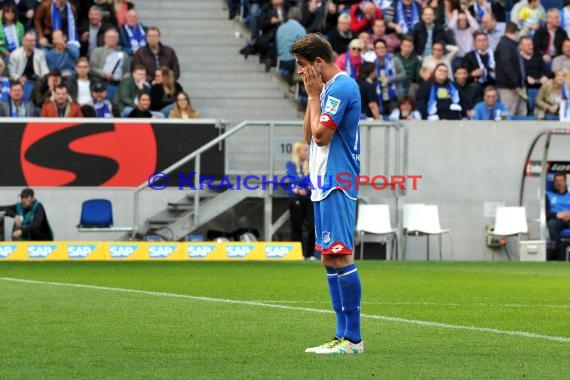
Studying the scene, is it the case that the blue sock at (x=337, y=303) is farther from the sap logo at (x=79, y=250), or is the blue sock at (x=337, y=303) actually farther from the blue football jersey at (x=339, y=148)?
the sap logo at (x=79, y=250)

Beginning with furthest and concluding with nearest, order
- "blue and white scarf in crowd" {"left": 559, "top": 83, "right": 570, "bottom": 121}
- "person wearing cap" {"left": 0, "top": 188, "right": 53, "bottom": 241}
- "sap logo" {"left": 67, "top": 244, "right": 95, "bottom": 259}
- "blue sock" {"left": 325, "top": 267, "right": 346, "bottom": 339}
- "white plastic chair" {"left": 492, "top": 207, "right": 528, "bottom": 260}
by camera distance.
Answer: "blue and white scarf in crowd" {"left": 559, "top": 83, "right": 570, "bottom": 121} < "white plastic chair" {"left": 492, "top": 207, "right": 528, "bottom": 260} < "person wearing cap" {"left": 0, "top": 188, "right": 53, "bottom": 241} < "sap logo" {"left": 67, "top": 244, "right": 95, "bottom": 259} < "blue sock" {"left": 325, "top": 267, "right": 346, "bottom": 339}

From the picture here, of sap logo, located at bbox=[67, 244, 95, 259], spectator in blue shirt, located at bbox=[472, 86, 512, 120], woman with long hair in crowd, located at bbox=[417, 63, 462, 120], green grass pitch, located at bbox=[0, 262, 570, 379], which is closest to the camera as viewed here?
green grass pitch, located at bbox=[0, 262, 570, 379]

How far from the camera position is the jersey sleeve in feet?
30.0

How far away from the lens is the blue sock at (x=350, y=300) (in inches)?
365

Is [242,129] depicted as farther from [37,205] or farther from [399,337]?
[399,337]

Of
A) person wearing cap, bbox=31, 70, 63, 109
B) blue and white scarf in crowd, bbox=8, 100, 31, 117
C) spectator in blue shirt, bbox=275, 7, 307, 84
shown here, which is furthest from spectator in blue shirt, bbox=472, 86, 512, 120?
blue and white scarf in crowd, bbox=8, 100, 31, 117

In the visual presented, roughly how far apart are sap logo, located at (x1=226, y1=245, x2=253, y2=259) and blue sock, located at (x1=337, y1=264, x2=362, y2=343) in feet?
47.8

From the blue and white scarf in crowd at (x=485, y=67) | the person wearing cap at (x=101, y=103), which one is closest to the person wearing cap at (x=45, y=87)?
the person wearing cap at (x=101, y=103)

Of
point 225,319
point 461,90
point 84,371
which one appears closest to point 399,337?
point 225,319

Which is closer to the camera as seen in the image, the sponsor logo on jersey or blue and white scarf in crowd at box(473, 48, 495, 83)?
the sponsor logo on jersey

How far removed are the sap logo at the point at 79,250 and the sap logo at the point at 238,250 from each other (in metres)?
2.20

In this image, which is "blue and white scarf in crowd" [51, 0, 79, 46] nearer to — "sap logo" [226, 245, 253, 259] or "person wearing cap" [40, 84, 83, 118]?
"person wearing cap" [40, 84, 83, 118]

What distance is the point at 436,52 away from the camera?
2662cm

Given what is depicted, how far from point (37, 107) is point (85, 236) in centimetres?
240
